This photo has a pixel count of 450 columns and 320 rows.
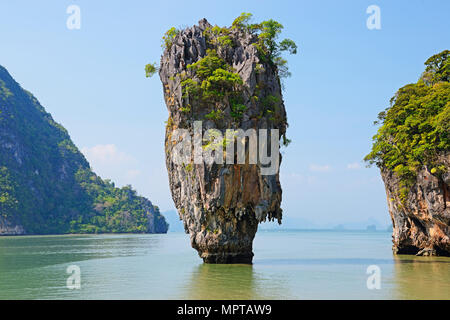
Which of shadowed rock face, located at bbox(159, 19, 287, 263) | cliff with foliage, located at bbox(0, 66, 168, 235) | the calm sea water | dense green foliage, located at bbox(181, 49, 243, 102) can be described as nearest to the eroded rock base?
shadowed rock face, located at bbox(159, 19, 287, 263)

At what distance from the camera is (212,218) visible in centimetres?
2353

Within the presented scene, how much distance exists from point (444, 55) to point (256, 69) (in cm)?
1328

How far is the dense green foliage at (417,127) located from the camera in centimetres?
2419

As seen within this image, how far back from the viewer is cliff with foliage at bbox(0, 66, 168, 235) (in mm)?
97713

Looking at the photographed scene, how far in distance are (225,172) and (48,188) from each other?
102640 millimetres

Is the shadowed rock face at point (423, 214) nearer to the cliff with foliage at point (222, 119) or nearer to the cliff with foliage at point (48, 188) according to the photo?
the cliff with foliage at point (222, 119)

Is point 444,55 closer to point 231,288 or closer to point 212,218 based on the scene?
point 212,218

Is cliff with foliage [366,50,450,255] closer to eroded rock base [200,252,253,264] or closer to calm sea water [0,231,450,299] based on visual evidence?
calm sea water [0,231,450,299]

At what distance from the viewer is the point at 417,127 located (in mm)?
25891

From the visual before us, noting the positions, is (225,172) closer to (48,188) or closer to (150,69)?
A: (150,69)

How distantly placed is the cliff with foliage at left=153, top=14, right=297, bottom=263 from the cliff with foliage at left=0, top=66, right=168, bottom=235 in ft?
256

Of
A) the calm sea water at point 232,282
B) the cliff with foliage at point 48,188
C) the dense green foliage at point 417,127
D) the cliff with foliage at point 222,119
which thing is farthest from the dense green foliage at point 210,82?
the cliff with foliage at point 48,188
